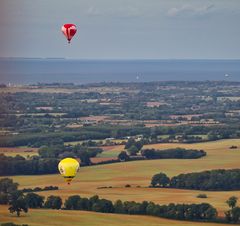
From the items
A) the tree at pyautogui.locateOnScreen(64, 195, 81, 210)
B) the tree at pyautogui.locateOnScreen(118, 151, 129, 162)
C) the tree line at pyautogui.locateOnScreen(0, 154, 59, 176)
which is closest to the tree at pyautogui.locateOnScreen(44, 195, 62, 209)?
the tree at pyautogui.locateOnScreen(64, 195, 81, 210)

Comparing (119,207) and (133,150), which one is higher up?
(133,150)

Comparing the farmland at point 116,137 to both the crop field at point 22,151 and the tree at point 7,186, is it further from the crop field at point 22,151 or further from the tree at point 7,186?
the tree at point 7,186

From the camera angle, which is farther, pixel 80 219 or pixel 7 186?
pixel 7 186

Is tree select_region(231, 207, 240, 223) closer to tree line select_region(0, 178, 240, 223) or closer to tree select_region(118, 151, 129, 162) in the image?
tree line select_region(0, 178, 240, 223)

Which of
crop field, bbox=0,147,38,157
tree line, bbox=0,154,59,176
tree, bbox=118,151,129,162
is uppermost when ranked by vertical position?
crop field, bbox=0,147,38,157

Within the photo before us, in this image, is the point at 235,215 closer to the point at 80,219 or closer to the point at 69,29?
the point at 80,219

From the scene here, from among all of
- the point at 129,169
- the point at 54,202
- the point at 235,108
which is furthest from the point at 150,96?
the point at 54,202

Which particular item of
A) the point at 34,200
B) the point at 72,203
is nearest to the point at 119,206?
the point at 72,203
